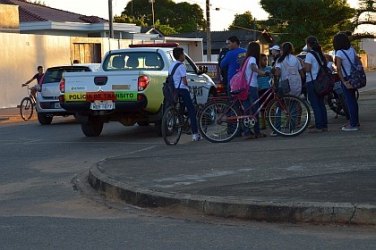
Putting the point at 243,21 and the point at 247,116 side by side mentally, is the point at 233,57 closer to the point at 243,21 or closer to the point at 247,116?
the point at 247,116

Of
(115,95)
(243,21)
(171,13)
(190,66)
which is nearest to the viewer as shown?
(115,95)

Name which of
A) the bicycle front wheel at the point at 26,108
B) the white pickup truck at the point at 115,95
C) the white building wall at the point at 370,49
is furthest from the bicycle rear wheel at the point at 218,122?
the white building wall at the point at 370,49

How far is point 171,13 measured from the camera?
96.2 metres

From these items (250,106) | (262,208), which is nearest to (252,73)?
(250,106)

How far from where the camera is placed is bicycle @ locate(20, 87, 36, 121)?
70.3 feet

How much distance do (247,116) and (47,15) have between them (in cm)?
3630

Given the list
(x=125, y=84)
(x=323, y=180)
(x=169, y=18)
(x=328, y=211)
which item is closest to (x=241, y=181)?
(x=323, y=180)

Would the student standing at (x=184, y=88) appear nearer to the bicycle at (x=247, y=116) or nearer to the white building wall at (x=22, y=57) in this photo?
the bicycle at (x=247, y=116)

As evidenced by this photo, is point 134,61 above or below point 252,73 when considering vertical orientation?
above

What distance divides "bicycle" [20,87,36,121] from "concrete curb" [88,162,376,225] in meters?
14.5

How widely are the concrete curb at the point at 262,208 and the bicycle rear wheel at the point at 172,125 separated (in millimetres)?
4174

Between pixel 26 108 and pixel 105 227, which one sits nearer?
pixel 105 227

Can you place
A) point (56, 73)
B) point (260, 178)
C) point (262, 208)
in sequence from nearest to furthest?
point (262, 208) < point (260, 178) < point (56, 73)

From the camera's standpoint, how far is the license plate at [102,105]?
1313cm
